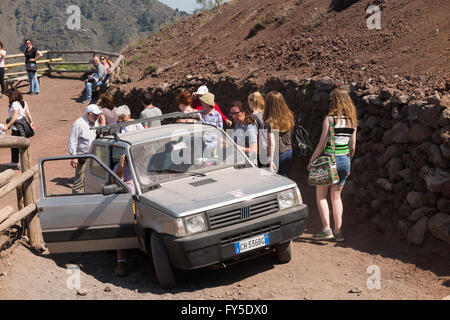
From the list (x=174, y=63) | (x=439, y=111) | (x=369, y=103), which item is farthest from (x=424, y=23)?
(x=174, y=63)

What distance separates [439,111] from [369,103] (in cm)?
174

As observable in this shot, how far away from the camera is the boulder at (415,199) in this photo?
7855 millimetres

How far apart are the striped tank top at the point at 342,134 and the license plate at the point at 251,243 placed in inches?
76.7

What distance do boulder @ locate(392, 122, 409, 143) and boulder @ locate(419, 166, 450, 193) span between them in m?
0.68

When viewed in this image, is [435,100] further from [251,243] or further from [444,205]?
[251,243]

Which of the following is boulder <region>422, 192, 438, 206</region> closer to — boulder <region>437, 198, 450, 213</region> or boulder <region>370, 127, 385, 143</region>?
A: boulder <region>437, 198, 450, 213</region>

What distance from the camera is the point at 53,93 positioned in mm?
24828

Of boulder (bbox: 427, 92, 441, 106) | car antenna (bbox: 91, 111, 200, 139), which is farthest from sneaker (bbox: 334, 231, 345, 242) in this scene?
car antenna (bbox: 91, 111, 200, 139)

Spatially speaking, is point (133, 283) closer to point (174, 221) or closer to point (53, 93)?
point (174, 221)

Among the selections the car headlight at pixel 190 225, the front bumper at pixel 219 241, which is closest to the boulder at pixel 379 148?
the front bumper at pixel 219 241

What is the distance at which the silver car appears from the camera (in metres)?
6.33

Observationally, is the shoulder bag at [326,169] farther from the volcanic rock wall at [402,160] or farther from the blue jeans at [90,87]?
the blue jeans at [90,87]

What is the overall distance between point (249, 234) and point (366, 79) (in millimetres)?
5427

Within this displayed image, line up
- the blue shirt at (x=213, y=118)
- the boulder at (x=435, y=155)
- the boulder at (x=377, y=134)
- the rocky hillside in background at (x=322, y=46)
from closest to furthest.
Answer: the boulder at (x=435, y=155), the boulder at (x=377, y=134), the blue shirt at (x=213, y=118), the rocky hillside in background at (x=322, y=46)
